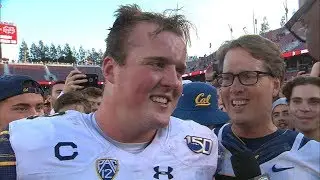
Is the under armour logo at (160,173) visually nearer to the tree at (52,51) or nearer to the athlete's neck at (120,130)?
the athlete's neck at (120,130)

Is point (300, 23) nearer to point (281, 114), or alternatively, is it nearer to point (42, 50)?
point (281, 114)

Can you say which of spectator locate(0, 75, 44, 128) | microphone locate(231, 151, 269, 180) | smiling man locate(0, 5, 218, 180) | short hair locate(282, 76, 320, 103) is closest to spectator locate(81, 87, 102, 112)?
spectator locate(0, 75, 44, 128)

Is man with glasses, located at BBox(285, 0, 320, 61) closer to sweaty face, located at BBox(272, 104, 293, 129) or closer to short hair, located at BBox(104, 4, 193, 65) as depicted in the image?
short hair, located at BBox(104, 4, 193, 65)

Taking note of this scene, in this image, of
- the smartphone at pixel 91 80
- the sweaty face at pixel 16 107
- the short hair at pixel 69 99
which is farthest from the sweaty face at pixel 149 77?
the smartphone at pixel 91 80

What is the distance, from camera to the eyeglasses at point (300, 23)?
1086 millimetres

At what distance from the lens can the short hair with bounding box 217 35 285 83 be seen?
7.34 feet

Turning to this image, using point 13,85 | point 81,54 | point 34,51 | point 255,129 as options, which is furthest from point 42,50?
point 255,129

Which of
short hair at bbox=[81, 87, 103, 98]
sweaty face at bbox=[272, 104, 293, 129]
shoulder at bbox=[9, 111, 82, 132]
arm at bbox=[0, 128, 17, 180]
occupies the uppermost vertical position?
short hair at bbox=[81, 87, 103, 98]

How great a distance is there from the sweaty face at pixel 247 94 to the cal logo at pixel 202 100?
1.10m

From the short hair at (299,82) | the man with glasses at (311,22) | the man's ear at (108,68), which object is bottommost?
the short hair at (299,82)

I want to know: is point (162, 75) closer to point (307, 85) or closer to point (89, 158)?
point (89, 158)

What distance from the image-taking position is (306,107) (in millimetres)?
3643

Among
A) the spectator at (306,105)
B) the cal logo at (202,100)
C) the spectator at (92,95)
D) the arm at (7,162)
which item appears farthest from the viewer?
the spectator at (92,95)

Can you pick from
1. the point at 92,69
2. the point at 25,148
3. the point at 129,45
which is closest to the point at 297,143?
the point at 129,45
